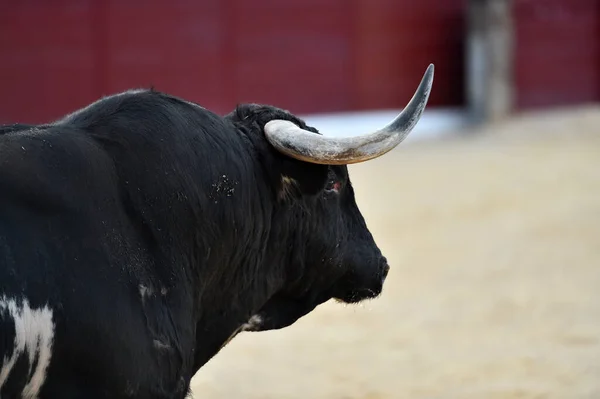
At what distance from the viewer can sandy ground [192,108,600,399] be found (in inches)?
167

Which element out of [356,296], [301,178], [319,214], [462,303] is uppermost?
[301,178]

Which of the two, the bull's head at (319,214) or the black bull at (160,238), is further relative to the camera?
the bull's head at (319,214)

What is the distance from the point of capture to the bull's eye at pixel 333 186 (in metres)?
2.52

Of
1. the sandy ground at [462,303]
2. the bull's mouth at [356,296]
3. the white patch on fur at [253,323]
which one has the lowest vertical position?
the sandy ground at [462,303]

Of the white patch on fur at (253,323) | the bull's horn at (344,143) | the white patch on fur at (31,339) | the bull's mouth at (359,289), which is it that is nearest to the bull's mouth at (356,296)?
the bull's mouth at (359,289)

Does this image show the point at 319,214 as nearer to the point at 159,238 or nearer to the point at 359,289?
the point at 359,289

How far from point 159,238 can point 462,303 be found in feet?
12.3

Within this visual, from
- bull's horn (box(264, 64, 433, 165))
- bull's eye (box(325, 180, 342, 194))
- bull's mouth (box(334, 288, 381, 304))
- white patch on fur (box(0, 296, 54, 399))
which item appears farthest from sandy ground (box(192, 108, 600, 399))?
white patch on fur (box(0, 296, 54, 399))

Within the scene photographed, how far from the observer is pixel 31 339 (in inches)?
70.4

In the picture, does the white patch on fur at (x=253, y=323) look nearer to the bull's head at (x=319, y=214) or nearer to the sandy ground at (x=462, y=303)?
the bull's head at (x=319, y=214)

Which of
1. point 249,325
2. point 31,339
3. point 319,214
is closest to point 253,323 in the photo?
point 249,325

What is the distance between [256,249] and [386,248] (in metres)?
4.53

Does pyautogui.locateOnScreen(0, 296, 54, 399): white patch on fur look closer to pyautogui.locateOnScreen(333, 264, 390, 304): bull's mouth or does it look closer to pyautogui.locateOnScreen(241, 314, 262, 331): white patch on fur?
pyautogui.locateOnScreen(241, 314, 262, 331): white patch on fur

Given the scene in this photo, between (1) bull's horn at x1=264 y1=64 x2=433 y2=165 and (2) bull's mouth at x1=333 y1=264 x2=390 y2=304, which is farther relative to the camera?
(2) bull's mouth at x1=333 y1=264 x2=390 y2=304
